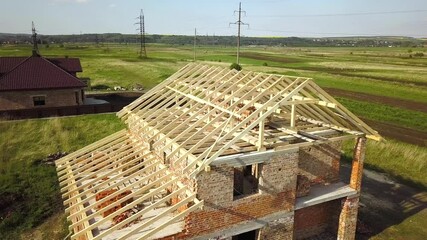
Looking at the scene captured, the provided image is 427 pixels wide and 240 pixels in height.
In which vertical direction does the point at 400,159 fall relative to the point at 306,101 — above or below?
below

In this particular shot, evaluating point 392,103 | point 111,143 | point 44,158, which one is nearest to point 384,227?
point 111,143

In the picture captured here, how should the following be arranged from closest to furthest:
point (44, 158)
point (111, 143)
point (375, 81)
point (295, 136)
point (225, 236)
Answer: point (225, 236) < point (295, 136) < point (111, 143) < point (44, 158) < point (375, 81)

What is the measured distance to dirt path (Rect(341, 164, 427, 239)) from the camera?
529 inches

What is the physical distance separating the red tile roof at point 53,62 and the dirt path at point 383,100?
30.0 m

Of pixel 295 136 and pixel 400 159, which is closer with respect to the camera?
pixel 295 136

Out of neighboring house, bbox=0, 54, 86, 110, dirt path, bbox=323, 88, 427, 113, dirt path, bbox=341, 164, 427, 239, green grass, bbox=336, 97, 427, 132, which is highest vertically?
neighboring house, bbox=0, 54, 86, 110

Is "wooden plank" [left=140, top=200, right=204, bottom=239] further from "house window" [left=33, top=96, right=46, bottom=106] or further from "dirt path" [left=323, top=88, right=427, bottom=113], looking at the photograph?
"dirt path" [left=323, top=88, right=427, bottom=113]

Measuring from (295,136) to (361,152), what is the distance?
2664 mm

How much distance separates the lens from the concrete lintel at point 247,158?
9258 millimetres

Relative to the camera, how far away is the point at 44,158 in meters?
19.6

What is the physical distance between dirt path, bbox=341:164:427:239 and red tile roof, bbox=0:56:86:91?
24749mm

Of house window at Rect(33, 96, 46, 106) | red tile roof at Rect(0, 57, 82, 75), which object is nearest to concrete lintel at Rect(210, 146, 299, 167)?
house window at Rect(33, 96, 46, 106)

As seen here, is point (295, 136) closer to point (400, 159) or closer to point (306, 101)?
point (306, 101)

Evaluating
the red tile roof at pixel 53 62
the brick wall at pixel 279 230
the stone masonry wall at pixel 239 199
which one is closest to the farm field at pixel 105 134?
the brick wall at pixel 279 230
